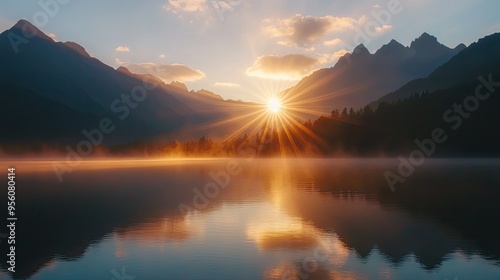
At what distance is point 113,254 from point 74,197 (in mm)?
45136

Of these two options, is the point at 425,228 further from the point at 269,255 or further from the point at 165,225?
the point at 165,225

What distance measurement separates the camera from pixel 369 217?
2159 inches

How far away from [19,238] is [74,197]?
116ft

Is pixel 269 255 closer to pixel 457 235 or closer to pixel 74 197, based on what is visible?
pixel 457 235

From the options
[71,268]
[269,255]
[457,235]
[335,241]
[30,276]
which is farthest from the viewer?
[457,235]

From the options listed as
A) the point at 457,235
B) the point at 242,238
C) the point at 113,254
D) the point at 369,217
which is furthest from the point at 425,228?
the point at 113,254

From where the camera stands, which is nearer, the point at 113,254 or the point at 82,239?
the point at 113,254

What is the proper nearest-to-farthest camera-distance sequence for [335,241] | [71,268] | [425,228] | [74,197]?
[71,268] → [335,241] → [425,228] → [74,197]

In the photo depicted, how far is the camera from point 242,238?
43531 mm

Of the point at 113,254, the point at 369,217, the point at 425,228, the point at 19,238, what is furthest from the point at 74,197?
the point at 425,228

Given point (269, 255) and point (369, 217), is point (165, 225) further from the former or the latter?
point (369, 217)

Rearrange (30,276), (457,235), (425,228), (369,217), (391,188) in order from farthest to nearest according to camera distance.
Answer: (391,188)
(369,217)
(425,228)
(457,235)
(30,276)

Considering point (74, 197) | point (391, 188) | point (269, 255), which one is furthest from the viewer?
point (391, 188)

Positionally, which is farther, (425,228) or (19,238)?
(425,228)
